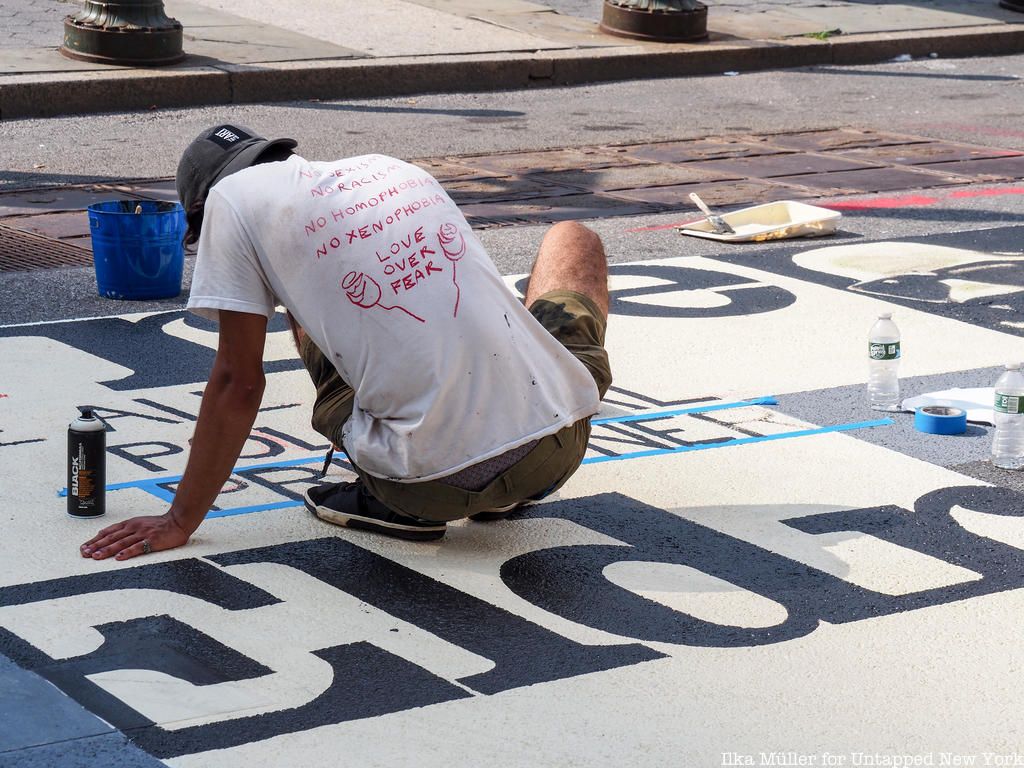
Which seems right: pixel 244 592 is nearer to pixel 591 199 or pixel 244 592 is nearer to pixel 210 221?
pixel 210 221

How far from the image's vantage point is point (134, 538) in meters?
3.82

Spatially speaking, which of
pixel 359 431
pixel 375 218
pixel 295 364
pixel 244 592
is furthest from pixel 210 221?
pixel 295 364

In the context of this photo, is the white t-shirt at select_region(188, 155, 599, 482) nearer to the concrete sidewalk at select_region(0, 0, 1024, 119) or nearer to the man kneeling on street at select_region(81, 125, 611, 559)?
the man kneeling on street at select_region(81, 125, 611, 559)

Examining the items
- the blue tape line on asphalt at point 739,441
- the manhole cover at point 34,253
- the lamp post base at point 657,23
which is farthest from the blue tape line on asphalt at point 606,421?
the lamp post base at point 657,23

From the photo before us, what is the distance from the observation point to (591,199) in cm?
860

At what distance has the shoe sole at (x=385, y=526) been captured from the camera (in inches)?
157

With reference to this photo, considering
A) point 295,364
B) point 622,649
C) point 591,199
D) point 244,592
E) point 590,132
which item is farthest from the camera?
point 590,132

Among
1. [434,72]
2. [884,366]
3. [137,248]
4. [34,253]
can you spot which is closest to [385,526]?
[884,366]

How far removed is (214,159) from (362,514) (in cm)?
96

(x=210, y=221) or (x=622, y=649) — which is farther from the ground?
(x=210, y=221)

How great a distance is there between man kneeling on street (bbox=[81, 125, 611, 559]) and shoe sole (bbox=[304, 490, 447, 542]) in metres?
0.10

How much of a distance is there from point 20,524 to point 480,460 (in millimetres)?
1187

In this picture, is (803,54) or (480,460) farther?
(803,54)

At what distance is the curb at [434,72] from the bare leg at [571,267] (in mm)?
7278
